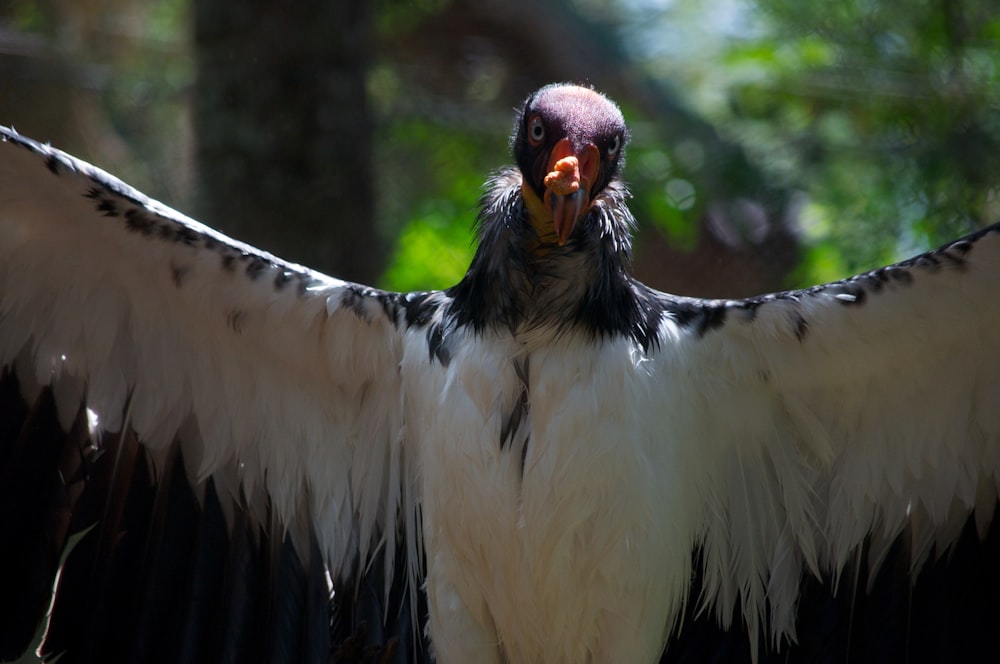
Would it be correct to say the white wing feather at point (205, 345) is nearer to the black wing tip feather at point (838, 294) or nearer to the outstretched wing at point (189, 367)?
the outstretched wing at point (189, 367)

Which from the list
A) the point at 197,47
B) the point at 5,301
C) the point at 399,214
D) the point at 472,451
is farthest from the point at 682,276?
the point at 5,301

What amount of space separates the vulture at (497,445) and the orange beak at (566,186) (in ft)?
0.03

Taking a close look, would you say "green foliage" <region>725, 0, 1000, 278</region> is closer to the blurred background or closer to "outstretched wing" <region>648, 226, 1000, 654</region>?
the blurred background

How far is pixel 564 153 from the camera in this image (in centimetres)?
421

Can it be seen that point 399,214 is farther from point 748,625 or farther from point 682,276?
point 748,625

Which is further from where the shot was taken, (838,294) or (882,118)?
(882,118)

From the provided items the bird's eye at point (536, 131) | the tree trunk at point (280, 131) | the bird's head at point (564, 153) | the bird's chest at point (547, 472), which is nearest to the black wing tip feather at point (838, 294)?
the bird's chest at point (547, 472)

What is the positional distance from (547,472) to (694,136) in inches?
174

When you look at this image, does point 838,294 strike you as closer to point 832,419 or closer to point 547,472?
point 832,419

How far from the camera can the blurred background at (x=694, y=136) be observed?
748 centimetres

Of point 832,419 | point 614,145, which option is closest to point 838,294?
point 832,419

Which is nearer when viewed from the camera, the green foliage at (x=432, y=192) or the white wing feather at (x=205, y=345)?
the white wing feather at (x=205, y=345)

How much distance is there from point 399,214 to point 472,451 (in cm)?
490

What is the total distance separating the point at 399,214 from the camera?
9.02 metres
